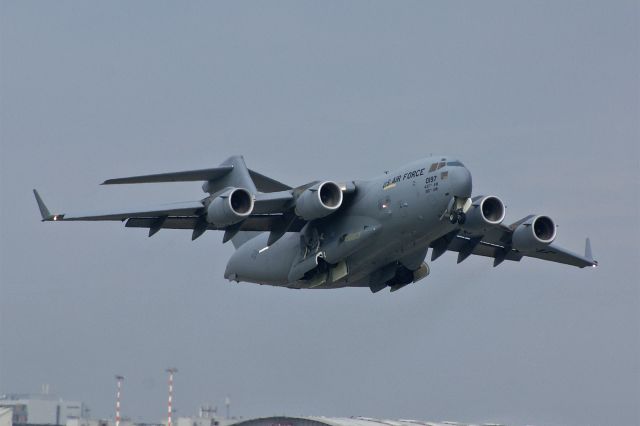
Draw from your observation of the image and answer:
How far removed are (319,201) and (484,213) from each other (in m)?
4.44

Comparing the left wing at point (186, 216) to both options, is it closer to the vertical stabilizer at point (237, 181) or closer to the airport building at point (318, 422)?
the vertical stabilizer at point (237, 181)

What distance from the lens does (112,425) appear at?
53.3 metres

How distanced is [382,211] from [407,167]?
52.7 inches

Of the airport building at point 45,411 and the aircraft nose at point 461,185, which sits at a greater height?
the airport building at point 45,411

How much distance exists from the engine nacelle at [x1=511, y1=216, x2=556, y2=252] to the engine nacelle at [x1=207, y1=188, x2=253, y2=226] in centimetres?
826

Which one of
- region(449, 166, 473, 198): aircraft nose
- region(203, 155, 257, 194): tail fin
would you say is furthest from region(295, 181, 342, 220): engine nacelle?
region(203, 155, 257, 194): tail fin

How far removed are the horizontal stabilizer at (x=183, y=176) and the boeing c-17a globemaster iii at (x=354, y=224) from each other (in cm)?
4

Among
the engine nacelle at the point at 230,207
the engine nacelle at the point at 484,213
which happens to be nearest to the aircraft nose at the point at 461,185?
the engine nacelle at the point at 484,213

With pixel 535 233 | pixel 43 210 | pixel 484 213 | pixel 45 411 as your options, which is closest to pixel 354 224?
pixel 484 213

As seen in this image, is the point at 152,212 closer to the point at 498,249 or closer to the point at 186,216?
the point at 186,216

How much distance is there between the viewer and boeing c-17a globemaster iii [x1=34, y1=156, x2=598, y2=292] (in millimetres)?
31078

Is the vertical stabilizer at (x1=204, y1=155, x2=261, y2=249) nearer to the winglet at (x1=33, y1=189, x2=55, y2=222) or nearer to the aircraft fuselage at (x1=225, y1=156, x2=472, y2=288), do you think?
the aircraft fuselage at (x1=225, y1=156, x2=472, y2=288)

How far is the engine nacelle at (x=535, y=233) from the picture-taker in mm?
34406

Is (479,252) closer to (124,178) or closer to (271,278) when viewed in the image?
(271,278)
